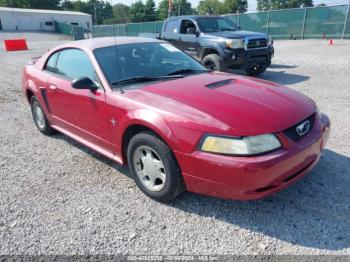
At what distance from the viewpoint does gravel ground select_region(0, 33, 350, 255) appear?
2.47 meters

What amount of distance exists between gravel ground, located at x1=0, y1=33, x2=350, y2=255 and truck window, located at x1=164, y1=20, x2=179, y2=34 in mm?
6883

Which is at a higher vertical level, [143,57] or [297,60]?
[143,57]

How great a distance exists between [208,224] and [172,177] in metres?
0.53

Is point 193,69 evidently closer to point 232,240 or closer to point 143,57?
point 143,57

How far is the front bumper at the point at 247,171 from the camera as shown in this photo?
2344 mm

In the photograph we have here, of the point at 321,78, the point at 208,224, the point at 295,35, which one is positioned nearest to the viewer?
the point at 208,224

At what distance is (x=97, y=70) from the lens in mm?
3352

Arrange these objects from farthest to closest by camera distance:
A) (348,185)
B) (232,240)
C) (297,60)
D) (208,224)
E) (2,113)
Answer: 1. (297,60)
2. (2,113)
3. (348,185)
4. (208,224)
5. (232,240)

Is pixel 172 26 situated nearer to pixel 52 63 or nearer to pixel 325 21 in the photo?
pixel 52 63

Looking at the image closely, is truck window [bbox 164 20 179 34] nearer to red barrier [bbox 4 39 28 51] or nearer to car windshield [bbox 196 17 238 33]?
car windshield [bbox 196 17 238 33]

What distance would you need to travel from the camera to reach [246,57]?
8.26 m

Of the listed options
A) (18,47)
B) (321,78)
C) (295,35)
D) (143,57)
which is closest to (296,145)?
(143,57)

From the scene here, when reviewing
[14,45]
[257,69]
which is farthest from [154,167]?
[14,45]

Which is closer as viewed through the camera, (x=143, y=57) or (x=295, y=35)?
(x=143, y=57)
